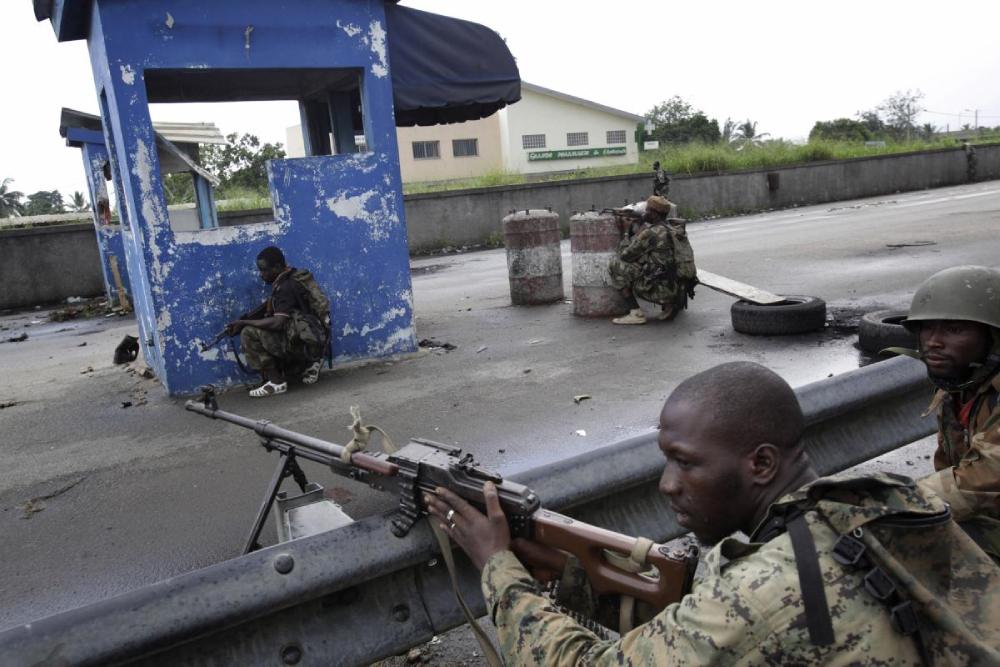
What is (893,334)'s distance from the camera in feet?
20.5

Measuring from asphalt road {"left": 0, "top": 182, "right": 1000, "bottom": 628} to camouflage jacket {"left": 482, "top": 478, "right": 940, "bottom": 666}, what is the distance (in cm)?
295

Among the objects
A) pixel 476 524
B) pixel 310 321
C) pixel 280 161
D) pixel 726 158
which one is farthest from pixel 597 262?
pixel 726 158

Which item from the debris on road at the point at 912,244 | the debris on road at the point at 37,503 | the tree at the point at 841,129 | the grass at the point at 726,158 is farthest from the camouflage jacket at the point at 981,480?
the tree at the point at 841,129

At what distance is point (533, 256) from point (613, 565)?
839 cm

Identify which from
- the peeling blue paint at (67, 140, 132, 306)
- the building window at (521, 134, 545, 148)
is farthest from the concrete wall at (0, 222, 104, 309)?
the building window at (521, 134, 545, 148)

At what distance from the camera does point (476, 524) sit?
210 cm

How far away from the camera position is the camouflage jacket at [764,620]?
1389mm

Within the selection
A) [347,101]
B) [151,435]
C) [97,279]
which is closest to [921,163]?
[347,101]

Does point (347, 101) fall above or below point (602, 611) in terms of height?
above

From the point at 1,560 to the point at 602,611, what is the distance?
358 cm

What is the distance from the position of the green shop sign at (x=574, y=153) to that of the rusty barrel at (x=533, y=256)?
42.5 meters

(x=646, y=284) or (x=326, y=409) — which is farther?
(x=646, y=284)

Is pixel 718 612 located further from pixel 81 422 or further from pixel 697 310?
pixel 697 310

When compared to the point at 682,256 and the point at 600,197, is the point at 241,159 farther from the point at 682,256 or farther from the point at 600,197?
the point at 682,256
